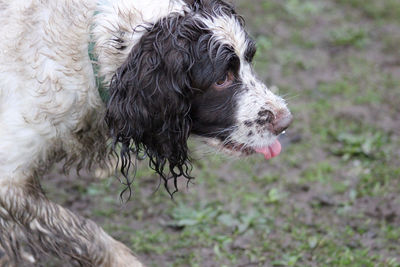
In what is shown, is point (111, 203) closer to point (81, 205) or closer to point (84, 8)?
point (81, 205)

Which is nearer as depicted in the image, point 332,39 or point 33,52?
point 33,52

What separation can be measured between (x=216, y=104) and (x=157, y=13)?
1.93 ft

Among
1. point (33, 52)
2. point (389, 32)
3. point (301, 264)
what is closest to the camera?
point (33, 52)

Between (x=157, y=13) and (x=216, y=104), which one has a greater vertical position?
(x=157, y=13)

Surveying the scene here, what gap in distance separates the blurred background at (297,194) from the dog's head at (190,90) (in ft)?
0.97

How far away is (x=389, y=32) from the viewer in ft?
24.9

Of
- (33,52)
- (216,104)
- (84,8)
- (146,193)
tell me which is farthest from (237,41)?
(146,193)

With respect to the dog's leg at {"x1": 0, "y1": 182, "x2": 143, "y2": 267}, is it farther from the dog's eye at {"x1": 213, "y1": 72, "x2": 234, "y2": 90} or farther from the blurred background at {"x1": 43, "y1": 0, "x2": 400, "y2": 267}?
the dog's eye at {"x1": 213, "y1": 72, "x2": 234, "y2": 90}

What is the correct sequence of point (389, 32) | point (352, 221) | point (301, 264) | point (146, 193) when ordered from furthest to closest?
point (389, 32) → point (146, 193) → point (352, 221) → point (301, 264)

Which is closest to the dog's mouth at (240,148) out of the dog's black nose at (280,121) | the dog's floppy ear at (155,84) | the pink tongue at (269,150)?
the pink tongue at (269,150)

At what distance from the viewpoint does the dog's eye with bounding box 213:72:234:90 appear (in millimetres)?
3441

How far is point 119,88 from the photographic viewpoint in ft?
10.8

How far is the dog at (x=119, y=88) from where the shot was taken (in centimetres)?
332

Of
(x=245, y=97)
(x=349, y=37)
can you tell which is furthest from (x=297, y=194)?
(x=349, y=37)
